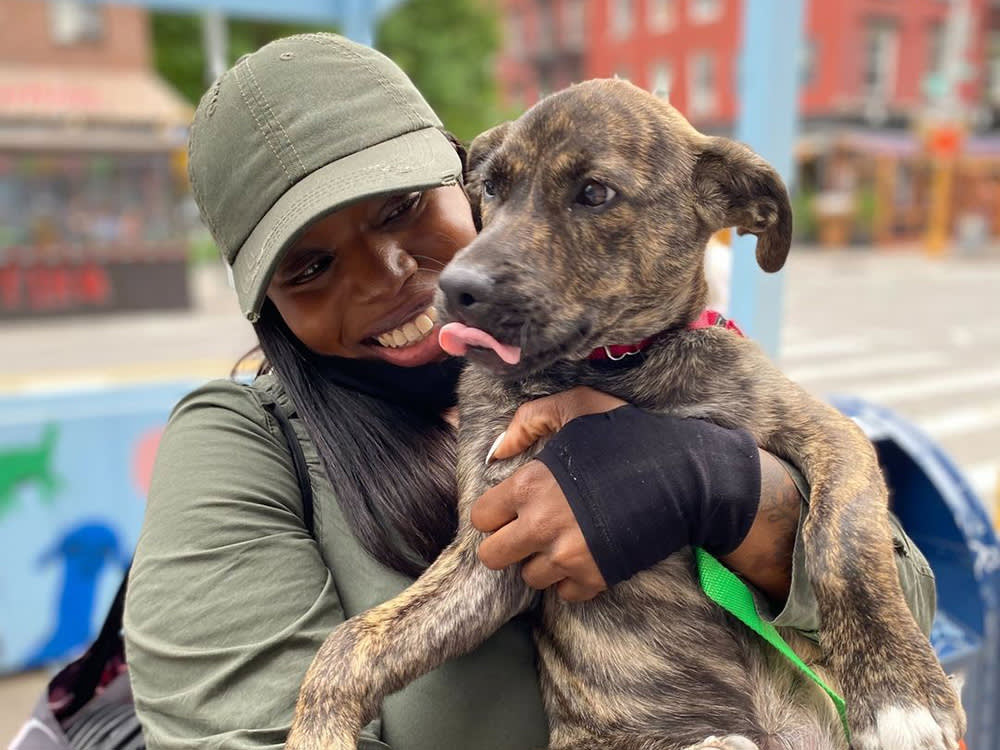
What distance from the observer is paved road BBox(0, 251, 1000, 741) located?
8586 mm

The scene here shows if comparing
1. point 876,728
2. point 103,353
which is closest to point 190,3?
point 876,728

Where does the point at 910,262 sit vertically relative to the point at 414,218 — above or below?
below

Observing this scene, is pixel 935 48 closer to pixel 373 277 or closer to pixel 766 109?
pixel 766 109

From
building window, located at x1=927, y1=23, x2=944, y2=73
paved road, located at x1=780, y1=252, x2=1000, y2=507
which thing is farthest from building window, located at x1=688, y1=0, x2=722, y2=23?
paved road, located at x1=780, y1=252, x2=1000, y2=507

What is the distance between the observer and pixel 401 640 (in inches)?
66.5

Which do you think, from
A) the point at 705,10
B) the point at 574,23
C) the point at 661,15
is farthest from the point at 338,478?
the point at 574,23

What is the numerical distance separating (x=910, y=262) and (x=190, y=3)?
2605 cm

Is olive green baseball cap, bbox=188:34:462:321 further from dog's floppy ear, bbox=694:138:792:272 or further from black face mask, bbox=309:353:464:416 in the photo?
dog's floppy ear, bbox=694:138:792:272

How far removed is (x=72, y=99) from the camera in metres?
24.0

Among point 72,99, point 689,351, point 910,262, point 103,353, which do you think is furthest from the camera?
point 910,262

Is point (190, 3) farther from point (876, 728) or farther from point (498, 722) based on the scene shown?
point (876, 728)

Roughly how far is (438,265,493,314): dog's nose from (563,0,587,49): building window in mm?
47267

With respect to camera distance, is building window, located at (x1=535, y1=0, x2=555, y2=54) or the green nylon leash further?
building window, located at (x1=535, y1=0, x2=555, y2=54)

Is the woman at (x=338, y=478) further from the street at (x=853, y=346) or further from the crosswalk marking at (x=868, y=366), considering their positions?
Answer: the crosswalk marking at (x=868, y=366)
